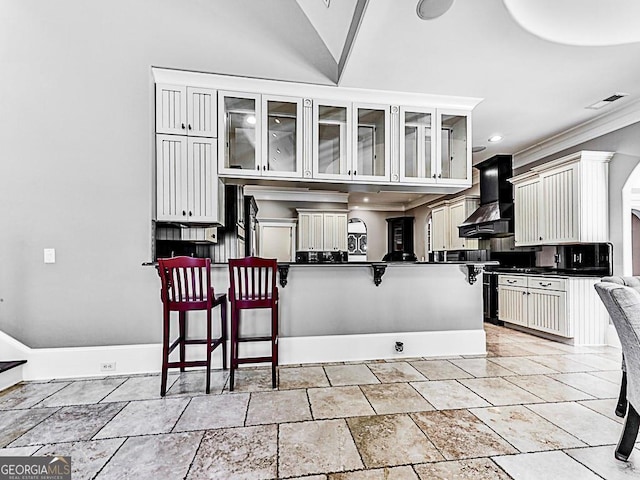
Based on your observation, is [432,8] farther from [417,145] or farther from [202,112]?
[202,112]

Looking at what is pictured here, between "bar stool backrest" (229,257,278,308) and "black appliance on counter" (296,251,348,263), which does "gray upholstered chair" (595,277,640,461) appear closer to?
"bar stool backrest" (229,257,278,308)

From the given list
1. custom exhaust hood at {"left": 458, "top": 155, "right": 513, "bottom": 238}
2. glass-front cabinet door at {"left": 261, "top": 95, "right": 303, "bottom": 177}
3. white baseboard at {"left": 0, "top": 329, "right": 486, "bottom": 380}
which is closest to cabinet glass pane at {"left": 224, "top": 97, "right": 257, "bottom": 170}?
glass-front cabinet door at {"left": 261, "top": 95, "right": 303, "bottom": 177}

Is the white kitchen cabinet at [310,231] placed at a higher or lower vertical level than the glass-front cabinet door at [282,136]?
lower

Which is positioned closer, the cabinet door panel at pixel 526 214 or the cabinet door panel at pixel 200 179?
the cabinet door panel at pixel 200 179

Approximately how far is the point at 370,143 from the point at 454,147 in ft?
2.99

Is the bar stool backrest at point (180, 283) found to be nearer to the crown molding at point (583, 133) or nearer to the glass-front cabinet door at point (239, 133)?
the glass-front cabinet door at point (239, 133)

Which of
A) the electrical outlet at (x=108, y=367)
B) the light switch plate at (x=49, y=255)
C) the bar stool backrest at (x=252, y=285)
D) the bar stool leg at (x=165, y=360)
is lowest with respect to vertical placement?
the electrical outlet at (x=108, y=367)

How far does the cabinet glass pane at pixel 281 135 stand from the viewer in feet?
10.7

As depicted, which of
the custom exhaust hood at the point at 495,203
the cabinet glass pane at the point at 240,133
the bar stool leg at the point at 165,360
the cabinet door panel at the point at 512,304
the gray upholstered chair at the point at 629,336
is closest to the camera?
the gray upholstered chair at the point at 629,336

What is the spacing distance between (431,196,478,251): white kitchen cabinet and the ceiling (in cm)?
272

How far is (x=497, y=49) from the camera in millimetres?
2736

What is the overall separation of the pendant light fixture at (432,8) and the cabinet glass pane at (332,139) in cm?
120

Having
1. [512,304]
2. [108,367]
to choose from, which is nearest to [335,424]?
[108,367]

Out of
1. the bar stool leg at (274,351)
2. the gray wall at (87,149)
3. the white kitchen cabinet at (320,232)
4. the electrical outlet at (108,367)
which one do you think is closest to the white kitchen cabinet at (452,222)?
the white kitchen cabinet at (320,232)
